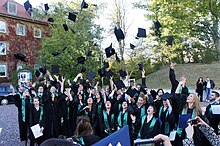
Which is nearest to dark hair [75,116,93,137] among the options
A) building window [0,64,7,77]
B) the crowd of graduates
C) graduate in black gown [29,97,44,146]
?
the crowd of graduates

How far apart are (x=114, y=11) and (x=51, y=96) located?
74.2 feet

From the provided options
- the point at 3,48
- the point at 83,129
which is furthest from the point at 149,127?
the point at 3,48

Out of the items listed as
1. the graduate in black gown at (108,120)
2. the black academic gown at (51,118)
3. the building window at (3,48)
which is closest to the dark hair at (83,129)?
the graduate in black gown at (108,120)

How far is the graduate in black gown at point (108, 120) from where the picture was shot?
602 cm

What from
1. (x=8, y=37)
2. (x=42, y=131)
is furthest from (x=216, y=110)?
(x=8, y=37)

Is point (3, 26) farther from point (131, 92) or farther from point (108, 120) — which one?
point (108, 120)

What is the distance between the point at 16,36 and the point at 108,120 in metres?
25.3

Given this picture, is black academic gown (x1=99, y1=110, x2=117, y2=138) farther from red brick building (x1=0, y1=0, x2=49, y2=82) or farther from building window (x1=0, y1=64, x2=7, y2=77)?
building window (x1=0, y1=64, x2=7, y2=77)

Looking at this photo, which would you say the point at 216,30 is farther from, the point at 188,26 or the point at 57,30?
the point at 57,30

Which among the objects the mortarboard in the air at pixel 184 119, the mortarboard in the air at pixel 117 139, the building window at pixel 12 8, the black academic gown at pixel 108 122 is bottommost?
the black academic gown at pixel 108 122

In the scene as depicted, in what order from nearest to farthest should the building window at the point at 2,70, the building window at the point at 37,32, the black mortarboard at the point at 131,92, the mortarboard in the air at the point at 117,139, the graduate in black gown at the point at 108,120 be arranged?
the mortarboard in the air at the point at 117,139, the graduate in black gown at the point at 108,120, the black mortarboard at the point at 131,92, the building window at the point at 2,70, the building window at the point at 37,32

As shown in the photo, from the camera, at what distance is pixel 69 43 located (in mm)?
23219

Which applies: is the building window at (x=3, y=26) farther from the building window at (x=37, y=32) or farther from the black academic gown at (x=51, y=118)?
the black academic gown at (x=51, y=118)

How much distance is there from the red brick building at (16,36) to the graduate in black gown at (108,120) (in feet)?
75.0
